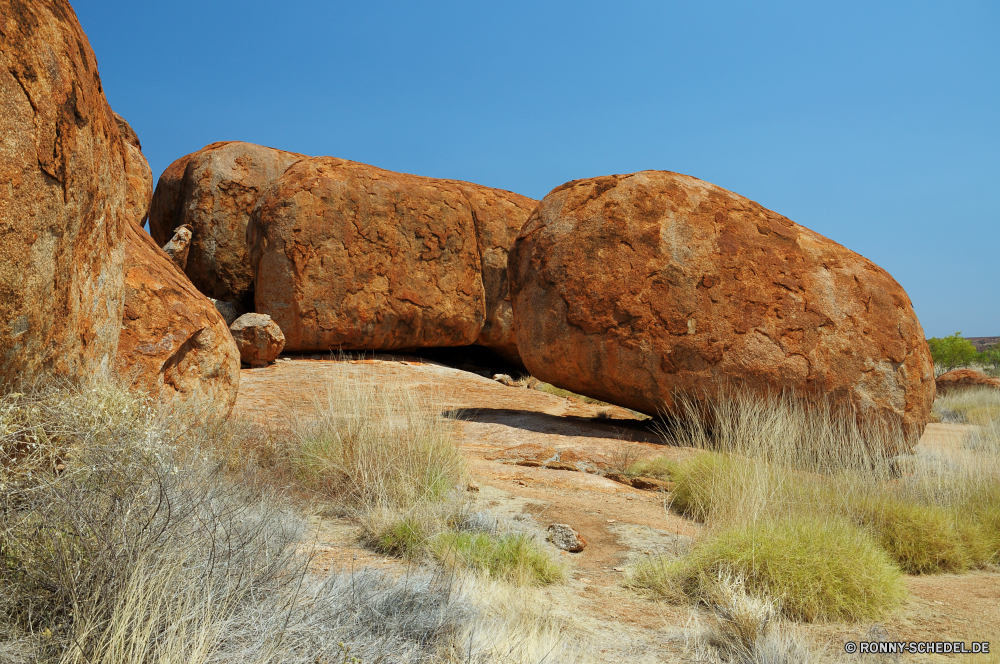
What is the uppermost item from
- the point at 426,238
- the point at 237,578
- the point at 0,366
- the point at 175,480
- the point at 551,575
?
the point at 426,238

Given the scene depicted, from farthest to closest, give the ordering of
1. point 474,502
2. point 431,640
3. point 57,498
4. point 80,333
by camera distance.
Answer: point 474,502 → point 80,333 → point 431,640 → point 57,498

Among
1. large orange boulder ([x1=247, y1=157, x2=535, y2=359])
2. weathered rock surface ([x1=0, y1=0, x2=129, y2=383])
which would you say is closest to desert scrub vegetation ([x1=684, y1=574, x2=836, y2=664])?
weathered rock surface ([x1=0, y1=0, x2=129, y2=383])

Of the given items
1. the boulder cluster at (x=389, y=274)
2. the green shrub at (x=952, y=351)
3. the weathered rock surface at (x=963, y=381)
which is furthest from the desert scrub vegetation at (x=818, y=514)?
the green shrub at (x=952, y=351)

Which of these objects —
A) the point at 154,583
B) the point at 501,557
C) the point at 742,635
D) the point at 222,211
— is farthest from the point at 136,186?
the point at 222,211

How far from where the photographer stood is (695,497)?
177 inches

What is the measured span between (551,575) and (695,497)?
1.66 m

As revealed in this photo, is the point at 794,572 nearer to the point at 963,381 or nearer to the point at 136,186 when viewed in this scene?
the point at 136,186

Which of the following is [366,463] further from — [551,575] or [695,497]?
[695,497]

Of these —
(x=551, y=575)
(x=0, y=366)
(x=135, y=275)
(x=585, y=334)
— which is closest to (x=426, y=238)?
(x=585, y=334)

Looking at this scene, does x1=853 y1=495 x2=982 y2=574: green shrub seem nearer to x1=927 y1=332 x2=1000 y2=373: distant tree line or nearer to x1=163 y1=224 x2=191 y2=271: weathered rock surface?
x1=163 y1=224 x2=191 y2=271: weathered rock surface

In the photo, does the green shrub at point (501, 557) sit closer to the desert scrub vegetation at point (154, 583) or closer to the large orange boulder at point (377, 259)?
the desert scrub vegetation at point (154, 583)

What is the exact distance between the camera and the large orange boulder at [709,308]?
6277 millimetres

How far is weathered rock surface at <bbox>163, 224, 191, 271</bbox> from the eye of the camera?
1175 centimetres

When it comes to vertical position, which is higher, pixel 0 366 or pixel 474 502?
pixel 0 366
